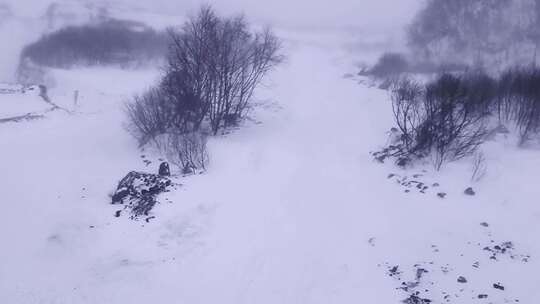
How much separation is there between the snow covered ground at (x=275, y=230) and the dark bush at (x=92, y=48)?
36734 millimetres

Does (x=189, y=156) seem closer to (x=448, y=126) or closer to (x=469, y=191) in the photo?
(x=448, y=126)

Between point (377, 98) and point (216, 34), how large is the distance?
12693 millimetres

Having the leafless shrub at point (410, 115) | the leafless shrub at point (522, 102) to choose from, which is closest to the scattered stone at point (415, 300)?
the leafless shrub at point (410, 115)

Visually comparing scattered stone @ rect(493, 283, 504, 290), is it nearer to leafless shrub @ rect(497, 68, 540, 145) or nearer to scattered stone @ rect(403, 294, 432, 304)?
scattered stone @ rect(403, 294, 432, 304)

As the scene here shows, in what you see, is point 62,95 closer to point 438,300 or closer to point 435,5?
point 435,5

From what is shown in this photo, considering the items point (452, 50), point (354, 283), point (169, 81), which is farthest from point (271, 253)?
point (452, 50)

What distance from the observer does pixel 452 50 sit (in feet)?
130

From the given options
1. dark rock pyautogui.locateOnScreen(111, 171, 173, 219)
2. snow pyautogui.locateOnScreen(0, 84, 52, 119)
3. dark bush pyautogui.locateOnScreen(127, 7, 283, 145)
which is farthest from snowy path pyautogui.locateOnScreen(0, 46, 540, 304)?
snow pyautogui.locateOnScreen(0, 84, 52, 119)

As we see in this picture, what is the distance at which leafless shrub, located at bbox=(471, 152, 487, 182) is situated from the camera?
15.3 metres

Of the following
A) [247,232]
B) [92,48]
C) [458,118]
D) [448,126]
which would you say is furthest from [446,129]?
[92,48]

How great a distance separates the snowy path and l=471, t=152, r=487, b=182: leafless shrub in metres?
0.48

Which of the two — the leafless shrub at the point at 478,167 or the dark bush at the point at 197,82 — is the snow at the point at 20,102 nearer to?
the dark bush at the point at 197,82

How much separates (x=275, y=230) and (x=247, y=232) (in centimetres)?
87

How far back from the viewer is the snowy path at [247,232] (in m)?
10.9
